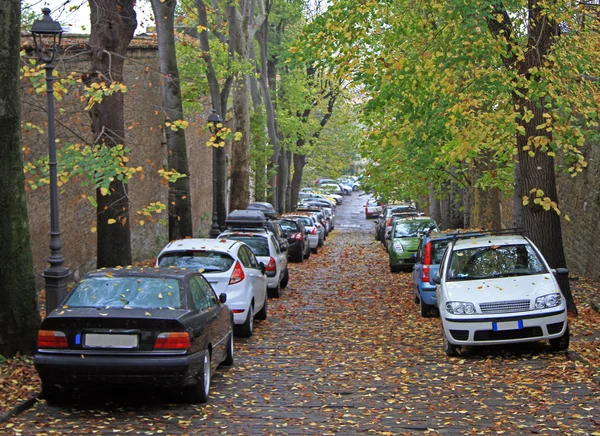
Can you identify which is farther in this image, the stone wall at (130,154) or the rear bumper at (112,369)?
the stone wall at (130,154)

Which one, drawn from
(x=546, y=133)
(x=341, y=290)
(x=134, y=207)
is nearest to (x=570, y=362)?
(x=546, y=133)

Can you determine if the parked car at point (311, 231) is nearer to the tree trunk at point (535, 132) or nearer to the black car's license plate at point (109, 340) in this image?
the tree trunk at point (535, 132)

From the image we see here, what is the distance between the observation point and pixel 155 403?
9117mm

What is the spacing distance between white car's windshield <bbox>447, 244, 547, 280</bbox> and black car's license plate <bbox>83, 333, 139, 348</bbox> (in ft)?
18.7

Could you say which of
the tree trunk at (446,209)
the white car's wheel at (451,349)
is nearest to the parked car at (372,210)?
the tree trunk at (446,209)

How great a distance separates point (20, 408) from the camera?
864cm

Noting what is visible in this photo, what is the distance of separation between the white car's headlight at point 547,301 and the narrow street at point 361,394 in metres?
0.70

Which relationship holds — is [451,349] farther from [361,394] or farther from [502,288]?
[361,394]

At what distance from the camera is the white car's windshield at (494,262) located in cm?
1238

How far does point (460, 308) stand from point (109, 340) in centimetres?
512

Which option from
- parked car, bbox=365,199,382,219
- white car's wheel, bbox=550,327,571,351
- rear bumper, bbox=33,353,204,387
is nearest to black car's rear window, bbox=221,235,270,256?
white car's wheel, bbox=550,327,571,351

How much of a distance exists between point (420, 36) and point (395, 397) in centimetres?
887

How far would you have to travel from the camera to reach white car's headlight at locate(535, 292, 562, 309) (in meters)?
11.3

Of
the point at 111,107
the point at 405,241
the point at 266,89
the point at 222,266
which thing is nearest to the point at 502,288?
the point at 222,266
